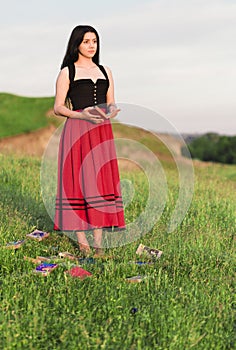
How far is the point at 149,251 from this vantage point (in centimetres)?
694

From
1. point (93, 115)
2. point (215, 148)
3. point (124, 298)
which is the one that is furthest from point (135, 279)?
point (215, 148)

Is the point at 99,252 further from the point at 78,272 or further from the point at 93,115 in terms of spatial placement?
the point at 93,115

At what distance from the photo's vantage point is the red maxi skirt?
671cm

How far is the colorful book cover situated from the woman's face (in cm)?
237

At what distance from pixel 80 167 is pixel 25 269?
1378 millimetres

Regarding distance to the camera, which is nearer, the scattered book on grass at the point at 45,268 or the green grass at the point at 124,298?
the green grass at the point at 124,298

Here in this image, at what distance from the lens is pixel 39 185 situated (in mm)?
10617

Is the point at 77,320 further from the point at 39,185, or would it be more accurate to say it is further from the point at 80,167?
the point at 39,185

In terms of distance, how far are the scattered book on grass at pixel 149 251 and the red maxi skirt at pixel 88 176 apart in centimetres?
41

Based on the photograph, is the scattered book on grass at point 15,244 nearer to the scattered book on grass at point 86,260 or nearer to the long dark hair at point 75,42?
the scattered book on grass at point 86,260

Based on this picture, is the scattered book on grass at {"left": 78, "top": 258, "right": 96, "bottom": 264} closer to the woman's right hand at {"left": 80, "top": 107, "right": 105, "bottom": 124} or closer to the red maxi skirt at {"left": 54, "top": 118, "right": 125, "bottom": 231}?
the red maxi skirt at {"left": 54, "top": 118, "right": 125, "bottom": 231}

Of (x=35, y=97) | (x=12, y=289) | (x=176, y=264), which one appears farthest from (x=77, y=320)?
(x=35, y=97)

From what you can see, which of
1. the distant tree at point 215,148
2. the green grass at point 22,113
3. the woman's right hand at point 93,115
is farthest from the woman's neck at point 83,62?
the distant tree at point 215,148

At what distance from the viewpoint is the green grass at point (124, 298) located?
14.8 ft
